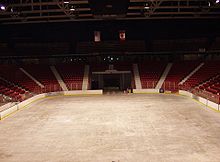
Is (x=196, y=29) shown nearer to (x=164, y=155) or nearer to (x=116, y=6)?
(x=116, y=6)

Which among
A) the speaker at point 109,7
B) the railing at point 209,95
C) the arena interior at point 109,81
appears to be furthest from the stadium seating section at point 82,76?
the speaker at point 109,7

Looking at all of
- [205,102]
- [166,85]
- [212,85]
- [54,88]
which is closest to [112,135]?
[205,102]

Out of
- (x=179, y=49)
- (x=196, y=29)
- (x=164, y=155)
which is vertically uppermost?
(x=196, y=29)

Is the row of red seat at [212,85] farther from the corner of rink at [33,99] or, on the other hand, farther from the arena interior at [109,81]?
the corner of rink at [33,99]

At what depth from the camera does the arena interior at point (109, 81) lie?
10766 mm

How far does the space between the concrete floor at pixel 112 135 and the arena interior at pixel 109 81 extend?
5 cm

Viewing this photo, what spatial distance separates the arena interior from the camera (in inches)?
424

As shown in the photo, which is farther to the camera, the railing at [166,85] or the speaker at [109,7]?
the railing at [166,85]

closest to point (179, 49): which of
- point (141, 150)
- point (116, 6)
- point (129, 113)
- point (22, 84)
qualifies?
point (116, 6)

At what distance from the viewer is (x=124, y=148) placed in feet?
33.6

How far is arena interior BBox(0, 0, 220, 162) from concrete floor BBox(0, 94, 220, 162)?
5 centimetres

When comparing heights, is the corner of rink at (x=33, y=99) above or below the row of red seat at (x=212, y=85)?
below

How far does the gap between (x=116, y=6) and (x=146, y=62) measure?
17.0 metres

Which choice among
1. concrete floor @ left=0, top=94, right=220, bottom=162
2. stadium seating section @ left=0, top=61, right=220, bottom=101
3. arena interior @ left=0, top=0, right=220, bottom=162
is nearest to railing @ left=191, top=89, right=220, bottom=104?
arena interior @ left=0, top=0, right=220, bottom=162
